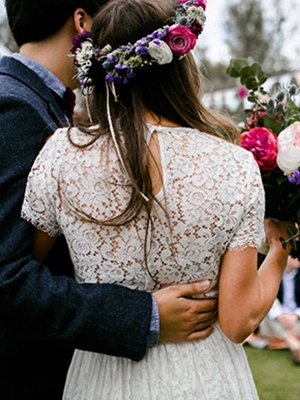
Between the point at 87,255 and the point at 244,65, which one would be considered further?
A: the point at 244,65

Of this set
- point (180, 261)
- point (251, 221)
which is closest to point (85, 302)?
point (180, 261)

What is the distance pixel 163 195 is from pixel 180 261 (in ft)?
0.63

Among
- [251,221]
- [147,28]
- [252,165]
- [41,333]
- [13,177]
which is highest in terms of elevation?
[147,28]

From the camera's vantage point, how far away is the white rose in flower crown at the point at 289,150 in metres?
1.99

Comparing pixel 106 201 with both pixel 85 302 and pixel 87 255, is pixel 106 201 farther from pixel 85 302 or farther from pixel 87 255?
pixel 85 302

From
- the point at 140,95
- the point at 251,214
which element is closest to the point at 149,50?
the point at 140,95

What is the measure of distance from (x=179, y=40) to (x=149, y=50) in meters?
0.10

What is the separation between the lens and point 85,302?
1.70m

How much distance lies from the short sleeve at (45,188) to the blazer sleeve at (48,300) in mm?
A: 38

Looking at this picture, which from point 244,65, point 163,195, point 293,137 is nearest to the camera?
point 163,195

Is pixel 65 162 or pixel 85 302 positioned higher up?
pixel 65 162

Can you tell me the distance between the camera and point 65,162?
5.36 ft

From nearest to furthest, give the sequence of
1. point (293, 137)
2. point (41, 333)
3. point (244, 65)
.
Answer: point (41, 333)
point (293, 137)
point (244, 65)

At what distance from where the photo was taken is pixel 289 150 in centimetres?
199
